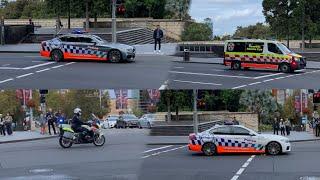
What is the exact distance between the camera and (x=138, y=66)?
16.9 metres

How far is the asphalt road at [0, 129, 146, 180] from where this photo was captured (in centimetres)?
1174

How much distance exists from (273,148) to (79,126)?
4.90m

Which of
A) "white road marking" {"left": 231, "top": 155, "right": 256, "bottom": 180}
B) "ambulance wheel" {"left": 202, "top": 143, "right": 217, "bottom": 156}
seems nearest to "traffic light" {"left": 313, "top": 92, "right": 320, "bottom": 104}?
"white road marking" {"left": 231, "top": 155, "right": 256, "bottom": 180}

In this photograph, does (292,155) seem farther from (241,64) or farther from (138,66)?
(138,66)

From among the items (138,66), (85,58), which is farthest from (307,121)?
(85,58)

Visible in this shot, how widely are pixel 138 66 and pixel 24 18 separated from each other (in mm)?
12941

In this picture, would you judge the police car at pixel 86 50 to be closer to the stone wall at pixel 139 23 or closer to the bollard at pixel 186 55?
the stone wall at pixel 139 23

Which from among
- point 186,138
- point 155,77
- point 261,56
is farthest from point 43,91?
point 261,56

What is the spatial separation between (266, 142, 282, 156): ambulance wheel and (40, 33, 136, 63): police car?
4.91 m

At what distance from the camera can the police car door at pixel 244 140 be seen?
50.3 feet

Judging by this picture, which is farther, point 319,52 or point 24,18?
point 24,18

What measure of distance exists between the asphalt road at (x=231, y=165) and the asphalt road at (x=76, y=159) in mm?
381

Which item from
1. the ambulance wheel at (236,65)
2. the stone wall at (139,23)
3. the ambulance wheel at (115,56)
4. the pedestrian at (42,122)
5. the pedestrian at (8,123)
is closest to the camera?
the pedestrian at (42,122)

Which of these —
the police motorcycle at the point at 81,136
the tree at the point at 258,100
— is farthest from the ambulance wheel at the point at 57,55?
the tree at the point at 258,100
